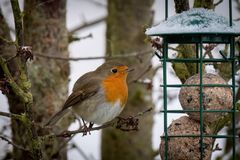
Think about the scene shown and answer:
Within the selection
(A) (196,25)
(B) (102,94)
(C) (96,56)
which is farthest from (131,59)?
(A) (196,25)

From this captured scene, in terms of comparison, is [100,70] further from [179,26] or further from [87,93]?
[179,26]

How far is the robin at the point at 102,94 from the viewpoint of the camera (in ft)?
16.9

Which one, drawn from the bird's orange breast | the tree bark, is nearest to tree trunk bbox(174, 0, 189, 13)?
the tree bark

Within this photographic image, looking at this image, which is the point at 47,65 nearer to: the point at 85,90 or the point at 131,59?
the point at 85,90

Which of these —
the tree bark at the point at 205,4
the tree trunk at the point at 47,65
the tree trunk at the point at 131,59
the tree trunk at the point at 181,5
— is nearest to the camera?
the tree trunk at the point at 181,5

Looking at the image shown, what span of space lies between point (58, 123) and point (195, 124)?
1615 mm

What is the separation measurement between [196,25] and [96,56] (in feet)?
11.6

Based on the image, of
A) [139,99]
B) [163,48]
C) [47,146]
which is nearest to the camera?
[163,48]

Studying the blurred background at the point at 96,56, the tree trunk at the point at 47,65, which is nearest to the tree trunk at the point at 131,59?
the blurred background at the point at 96,56

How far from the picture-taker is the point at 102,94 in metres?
5.25

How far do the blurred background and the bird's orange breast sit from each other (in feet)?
0.75

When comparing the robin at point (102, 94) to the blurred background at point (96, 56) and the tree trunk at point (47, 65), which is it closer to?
the blurred background at point (96, 56)

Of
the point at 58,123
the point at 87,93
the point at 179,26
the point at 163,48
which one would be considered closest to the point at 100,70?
the point at 87,93

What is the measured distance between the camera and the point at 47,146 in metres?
5.53
